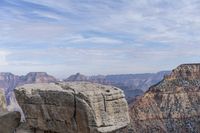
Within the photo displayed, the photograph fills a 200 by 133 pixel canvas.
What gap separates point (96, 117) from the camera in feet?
61.3

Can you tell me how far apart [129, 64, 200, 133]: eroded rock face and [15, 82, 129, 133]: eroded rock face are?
71581mm

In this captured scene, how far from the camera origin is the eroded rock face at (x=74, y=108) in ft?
61.9

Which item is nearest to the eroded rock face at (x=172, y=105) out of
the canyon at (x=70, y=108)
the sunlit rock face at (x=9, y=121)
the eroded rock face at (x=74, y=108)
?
the sunlit rock face at (x=9, y=121)

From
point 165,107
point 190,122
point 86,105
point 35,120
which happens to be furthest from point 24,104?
point 165,107

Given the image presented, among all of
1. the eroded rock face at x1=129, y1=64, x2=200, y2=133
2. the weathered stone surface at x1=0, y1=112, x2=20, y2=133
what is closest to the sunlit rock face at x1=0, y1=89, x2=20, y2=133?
the weathered stone surface at x1=0, y1=112, x2=20, y2=133

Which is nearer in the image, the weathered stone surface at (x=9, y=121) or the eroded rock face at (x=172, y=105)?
the weathered stone surface at (x=9, y=121)

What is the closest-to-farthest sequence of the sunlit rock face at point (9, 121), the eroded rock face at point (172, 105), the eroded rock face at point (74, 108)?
the eroded rock face at point (74, 108) → the sunlit rock face at point (9, 121) → the eroded rock face at point (172, 105)

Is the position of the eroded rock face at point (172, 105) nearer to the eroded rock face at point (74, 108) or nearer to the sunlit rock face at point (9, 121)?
the sunlit rock face at point (9, 121)

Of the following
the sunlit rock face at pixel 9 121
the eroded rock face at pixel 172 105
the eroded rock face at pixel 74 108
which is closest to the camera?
the eroded rock face at pixel 74 108

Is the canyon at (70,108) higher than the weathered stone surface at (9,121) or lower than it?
higher

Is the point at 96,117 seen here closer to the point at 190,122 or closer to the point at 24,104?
the point at 24,104

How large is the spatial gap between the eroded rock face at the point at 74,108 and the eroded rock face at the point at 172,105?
7158 centimetres

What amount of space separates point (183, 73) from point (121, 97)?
3835 inches

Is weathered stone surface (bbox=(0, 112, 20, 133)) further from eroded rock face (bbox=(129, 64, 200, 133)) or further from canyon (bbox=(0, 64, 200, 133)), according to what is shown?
eroded rock face (bbox=(129, 64, 200, 133))
